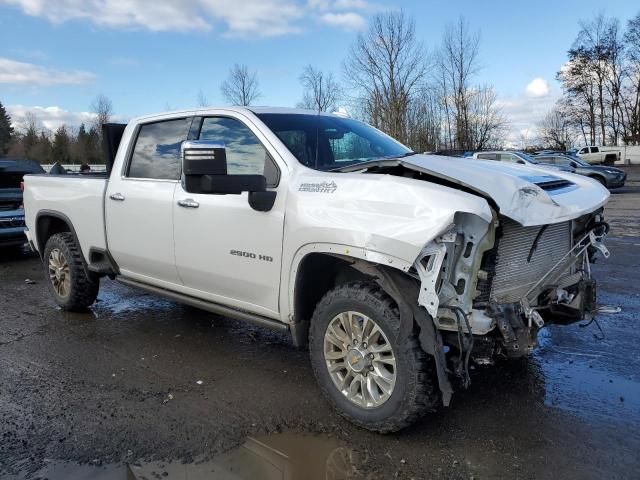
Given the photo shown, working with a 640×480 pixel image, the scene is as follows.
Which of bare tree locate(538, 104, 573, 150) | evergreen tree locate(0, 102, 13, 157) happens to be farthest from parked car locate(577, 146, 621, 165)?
evergreen tree locate(0, 102, 13, 157)

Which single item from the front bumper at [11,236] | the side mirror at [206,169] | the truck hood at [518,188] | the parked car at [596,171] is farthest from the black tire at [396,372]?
the parked car at [596,171]

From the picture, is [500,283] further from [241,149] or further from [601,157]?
[601,157]

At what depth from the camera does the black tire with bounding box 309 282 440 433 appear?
3020mm

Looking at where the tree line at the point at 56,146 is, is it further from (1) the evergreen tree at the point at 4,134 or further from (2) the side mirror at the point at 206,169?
(2) the side mirror at the point at 206,169

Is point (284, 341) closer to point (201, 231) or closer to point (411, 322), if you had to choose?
point (201, 231)

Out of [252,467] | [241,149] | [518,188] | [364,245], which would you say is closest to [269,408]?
[252,467]

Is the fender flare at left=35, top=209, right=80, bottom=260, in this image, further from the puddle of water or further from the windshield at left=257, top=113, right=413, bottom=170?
the puddle of water

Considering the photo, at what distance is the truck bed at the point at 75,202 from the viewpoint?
17.6ft

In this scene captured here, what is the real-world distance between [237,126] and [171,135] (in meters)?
0.90

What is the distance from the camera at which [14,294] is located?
7293 millimetres

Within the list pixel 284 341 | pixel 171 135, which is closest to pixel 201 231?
pixel 171 135

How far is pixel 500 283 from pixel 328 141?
1.78 m

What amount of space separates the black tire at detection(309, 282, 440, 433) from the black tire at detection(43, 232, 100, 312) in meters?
3.48

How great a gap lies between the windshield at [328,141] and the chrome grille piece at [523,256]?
1.29m
